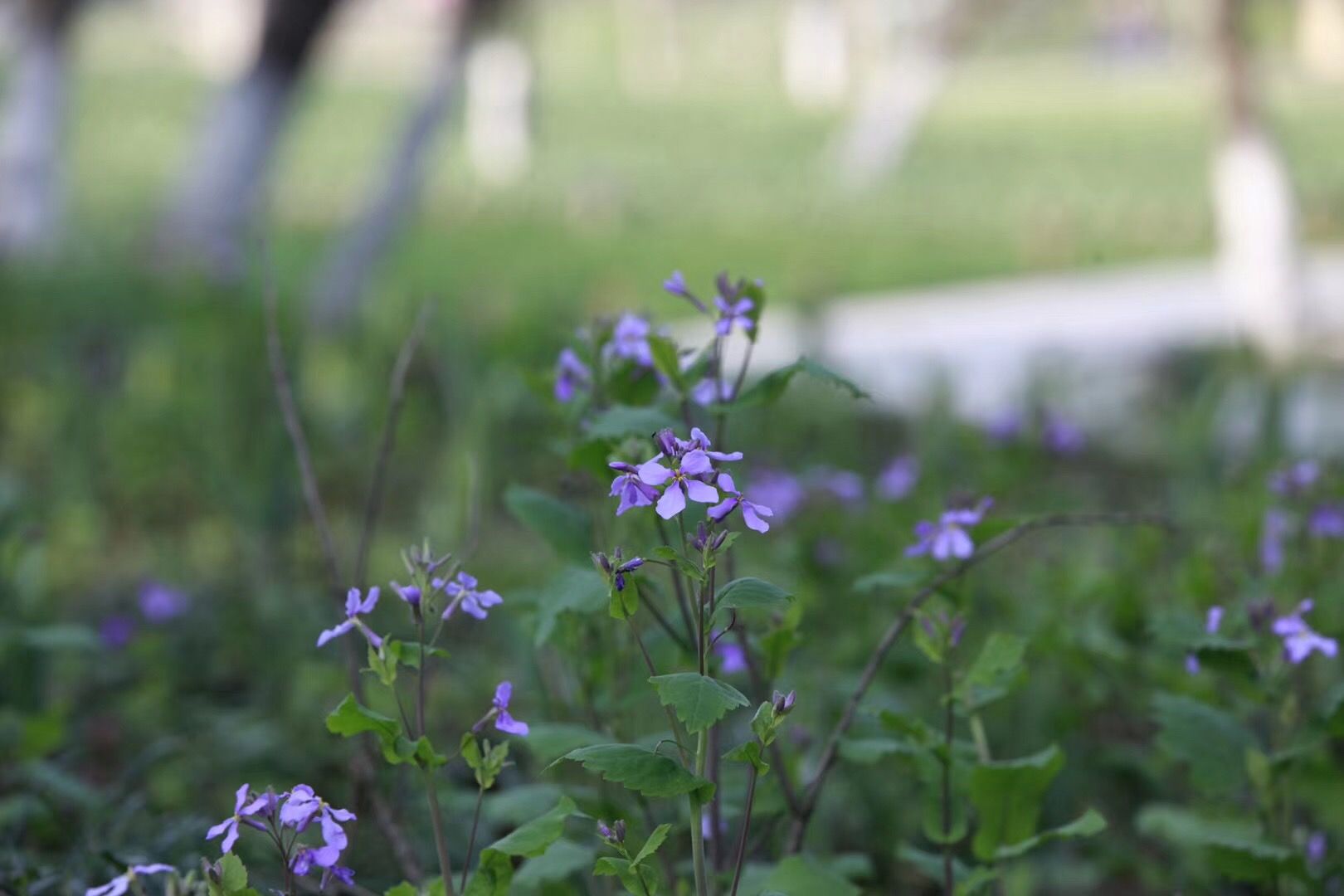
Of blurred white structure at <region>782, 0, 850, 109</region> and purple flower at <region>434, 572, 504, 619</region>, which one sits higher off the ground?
purple flower at <region>434, 572, 504, 619</region>

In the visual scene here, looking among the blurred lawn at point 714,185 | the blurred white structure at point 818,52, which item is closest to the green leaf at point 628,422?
the blurred lawn at point 714,185

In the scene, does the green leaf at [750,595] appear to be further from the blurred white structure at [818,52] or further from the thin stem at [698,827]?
the blurred white structure at [818,52]

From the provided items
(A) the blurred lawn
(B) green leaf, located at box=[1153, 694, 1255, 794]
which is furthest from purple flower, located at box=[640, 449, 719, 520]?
(A) the blurred lawn

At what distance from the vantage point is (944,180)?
1530 cm

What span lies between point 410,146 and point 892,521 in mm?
3823

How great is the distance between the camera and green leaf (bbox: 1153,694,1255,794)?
4.87 feet

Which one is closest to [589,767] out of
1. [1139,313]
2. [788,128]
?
[1139,313]

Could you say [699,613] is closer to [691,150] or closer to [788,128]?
[691,150]

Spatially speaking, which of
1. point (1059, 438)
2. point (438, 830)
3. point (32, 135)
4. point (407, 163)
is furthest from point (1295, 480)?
point (32, 135)

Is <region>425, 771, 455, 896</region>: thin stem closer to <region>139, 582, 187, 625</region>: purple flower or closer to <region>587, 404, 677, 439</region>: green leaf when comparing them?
<region>587, 404, 677, 439</region>: green leaf

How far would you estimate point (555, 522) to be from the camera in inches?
55.6

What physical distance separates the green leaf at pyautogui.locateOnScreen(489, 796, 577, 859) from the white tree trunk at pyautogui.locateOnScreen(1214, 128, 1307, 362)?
16.5ft

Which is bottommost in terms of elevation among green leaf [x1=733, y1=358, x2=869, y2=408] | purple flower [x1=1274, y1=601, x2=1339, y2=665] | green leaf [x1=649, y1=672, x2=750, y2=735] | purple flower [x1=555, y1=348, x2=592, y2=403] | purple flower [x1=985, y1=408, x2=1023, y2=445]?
purple flower [x1=985, y1=408, x2=1023, y2=445]

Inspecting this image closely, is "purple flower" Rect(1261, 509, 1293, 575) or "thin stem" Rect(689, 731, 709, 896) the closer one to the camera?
"thin stem" Rect(689, 731, 709, 896)
